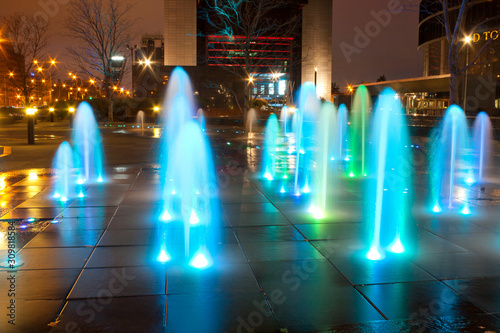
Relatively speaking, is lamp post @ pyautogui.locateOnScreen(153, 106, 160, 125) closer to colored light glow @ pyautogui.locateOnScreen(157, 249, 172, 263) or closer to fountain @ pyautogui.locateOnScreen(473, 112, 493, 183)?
fountain @ pyautogui.locateOnScreen(473, 112, 493, 183)

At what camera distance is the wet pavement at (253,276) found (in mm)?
3971

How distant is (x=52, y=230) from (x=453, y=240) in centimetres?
572

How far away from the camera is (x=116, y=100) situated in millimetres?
50312

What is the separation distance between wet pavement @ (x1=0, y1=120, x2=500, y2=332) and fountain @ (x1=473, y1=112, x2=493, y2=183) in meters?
5.02

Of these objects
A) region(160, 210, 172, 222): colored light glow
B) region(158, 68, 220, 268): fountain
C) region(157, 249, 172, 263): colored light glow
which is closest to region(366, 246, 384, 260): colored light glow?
region(158, 68, 220, 268): fountain

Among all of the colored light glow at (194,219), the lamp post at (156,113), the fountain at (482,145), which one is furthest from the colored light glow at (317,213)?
the lamp post at (156,113)

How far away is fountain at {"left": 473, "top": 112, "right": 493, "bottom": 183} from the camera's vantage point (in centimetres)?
1295

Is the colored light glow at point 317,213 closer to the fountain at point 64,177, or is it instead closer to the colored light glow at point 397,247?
the colored light glow at point 397,247

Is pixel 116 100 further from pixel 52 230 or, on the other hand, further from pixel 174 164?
pixel 52 230

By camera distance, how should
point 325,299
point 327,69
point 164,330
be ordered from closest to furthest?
1. point 164,330
2. point 325,299
3. point 327,69

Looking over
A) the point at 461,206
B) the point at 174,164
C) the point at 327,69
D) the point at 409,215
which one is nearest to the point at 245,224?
the point at 409,215

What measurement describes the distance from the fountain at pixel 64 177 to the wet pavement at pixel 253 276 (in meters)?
1.00

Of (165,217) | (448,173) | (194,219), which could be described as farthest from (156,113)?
(194,219)

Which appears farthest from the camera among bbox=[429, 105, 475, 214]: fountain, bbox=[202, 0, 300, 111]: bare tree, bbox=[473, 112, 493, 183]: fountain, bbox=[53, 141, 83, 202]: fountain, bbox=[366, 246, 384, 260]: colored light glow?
bbox=[202, 0, 300, 111]: bare tree
